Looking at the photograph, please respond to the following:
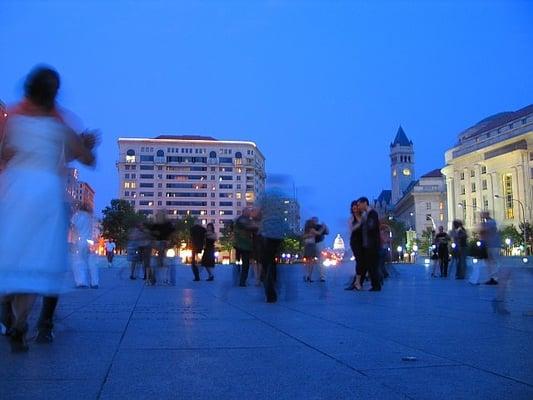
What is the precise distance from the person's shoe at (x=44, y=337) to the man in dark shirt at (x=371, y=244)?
29.8 ft

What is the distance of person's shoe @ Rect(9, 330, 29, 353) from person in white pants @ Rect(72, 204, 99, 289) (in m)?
8.95

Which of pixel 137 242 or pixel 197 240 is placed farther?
pixel 197 240

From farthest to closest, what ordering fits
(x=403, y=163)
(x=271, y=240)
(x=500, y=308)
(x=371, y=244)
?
(x=403, y=163), (x=371, y=244), (x=271, y=240), (x=500, y=308)

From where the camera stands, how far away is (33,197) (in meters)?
4.39

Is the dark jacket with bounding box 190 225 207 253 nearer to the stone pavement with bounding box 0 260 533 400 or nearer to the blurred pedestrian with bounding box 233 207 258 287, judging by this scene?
the blurred pedestrian with bounding box 233 207 258 287

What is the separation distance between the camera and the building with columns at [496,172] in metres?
96.9

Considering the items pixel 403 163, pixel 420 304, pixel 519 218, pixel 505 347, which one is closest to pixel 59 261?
pixel 505 347

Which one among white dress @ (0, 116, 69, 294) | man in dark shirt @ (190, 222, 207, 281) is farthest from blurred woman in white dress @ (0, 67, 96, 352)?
man in dark shirt @ (190, 222, 207, 281)

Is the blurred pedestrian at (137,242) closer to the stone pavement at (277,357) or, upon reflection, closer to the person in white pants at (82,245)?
the person in white pants at (82,245)

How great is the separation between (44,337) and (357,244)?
9544mm

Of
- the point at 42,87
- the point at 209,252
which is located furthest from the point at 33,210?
the point at 209,252

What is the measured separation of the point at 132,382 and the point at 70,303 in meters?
6.38

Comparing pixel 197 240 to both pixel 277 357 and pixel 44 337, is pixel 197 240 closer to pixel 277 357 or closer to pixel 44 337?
pixel 44 337

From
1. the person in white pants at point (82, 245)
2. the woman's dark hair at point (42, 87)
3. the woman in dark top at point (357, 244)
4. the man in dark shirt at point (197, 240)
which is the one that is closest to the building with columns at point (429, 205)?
the man in dark shirt at point (197, 240)
